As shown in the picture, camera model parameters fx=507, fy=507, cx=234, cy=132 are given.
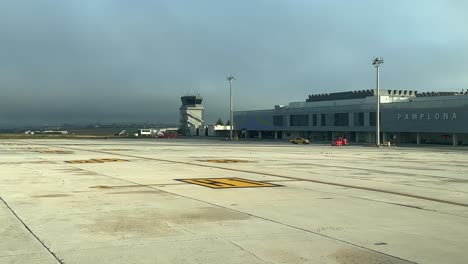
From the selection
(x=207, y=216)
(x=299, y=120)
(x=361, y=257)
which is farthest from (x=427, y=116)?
(x=361, y=257)

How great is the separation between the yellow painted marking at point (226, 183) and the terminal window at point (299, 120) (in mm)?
114025

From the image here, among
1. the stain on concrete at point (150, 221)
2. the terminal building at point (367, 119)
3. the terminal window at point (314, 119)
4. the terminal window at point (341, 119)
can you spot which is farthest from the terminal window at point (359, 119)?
the stain on concrete at point (150, 221)

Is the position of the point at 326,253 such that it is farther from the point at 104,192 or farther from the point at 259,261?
the point at 104,192

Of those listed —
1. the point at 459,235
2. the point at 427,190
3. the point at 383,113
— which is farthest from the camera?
the point at 383,113

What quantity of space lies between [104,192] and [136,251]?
908cm

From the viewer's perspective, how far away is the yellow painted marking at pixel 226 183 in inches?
786

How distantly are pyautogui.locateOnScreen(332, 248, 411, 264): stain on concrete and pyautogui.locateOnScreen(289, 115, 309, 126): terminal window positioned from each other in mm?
127044

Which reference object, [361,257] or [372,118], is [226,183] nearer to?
[361,257]

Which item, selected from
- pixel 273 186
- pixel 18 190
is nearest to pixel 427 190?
pixel 273 186

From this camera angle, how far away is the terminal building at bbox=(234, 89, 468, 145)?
98000mm

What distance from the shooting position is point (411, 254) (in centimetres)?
895

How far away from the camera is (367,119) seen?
377 feet

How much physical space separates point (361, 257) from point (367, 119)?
361ft

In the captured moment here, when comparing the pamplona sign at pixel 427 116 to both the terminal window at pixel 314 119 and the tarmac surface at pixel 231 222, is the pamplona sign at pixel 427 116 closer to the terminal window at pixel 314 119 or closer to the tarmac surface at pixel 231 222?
the terminal window at pixel 314 119
